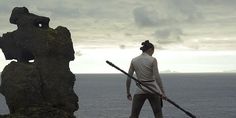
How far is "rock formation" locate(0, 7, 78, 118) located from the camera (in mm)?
26281

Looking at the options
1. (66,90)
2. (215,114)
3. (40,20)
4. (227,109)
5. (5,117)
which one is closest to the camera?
(5,117)

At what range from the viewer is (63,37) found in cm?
2839

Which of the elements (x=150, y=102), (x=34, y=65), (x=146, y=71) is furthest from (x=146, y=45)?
(x=34, y=65)

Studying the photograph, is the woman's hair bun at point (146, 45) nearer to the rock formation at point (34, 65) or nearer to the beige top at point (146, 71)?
the beige top at point (146, 71)

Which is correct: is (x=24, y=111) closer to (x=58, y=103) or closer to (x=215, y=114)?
(x=58, y=103)

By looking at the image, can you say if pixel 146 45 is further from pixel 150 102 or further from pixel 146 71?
pixel 150 102

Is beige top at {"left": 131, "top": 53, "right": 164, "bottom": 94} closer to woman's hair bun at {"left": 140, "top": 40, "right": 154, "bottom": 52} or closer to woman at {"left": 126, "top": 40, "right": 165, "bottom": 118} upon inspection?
woman at {"left": 126, "top": 40, "right": 165, "bottom": 118}

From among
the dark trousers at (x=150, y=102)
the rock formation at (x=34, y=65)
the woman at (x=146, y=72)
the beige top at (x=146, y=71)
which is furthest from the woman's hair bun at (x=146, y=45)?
the rock formation at (x=34, y=65)

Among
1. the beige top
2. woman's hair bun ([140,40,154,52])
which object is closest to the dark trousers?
the beige top

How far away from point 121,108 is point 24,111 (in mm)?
141267

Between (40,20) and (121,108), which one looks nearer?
(40,20)

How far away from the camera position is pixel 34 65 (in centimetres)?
2698

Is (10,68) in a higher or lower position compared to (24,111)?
higher

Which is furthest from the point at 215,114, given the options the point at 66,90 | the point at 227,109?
the point at 66,90
